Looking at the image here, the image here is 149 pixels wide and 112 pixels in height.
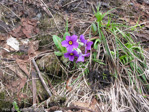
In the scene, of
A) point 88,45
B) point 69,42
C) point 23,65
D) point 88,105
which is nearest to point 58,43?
point 69,42

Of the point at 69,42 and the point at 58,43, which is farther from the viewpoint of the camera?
the point at 58,43

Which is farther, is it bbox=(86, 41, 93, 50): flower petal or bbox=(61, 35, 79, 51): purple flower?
bbox=(86, 41, 93, 50): flower petal

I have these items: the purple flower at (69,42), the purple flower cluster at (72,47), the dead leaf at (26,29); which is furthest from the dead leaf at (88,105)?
the dead leaf at (26,29)

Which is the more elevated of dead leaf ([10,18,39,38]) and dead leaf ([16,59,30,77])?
dead leaf ([10,18,39,38])

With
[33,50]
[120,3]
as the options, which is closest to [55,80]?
[33,50]

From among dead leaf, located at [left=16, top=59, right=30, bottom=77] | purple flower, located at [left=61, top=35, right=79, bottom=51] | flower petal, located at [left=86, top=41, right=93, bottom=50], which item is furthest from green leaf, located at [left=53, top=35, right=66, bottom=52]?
dead leaf, located at [left=16, top=59, right=30, bottom=77]

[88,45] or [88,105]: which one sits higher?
[88,45]

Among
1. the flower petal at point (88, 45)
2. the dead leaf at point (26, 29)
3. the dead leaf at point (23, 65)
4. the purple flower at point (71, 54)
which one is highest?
the dead leaf at point (26, 29)

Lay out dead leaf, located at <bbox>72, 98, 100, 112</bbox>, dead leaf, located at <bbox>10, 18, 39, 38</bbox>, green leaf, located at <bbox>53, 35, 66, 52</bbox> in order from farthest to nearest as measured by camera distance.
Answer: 1. dead leaf, located at <bbox>10, 18, 39, 38</bbox>
2. green leaf, located at <bbox>53, 35, 66, 52</bbox>
3. dead leaf, located at <bbox>72, 98, 100, 112</bbox>

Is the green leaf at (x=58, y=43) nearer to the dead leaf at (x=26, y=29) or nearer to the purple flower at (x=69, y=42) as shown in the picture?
the purple flower at (x=69, y=42)

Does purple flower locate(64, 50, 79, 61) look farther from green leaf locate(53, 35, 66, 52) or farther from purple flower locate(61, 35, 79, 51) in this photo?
green leaf locate(53, 35, 66, 52)

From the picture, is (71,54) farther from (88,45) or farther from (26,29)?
(26,29)
